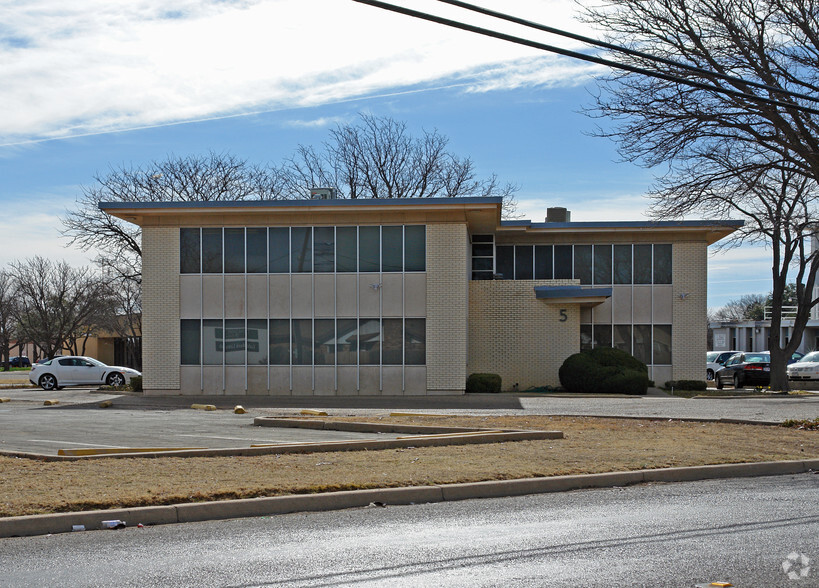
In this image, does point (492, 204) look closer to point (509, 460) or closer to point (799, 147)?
point (799, 147)

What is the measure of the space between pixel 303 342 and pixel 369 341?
2.26 meters

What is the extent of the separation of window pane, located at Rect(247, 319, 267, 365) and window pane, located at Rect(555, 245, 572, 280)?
1190 cm

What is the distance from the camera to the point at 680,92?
18.8 metres

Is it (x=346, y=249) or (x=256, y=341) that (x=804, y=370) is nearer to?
(x=346, y=249)

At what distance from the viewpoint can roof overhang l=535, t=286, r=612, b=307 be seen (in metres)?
30.3

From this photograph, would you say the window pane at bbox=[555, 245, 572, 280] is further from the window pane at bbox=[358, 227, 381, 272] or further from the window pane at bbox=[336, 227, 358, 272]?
the window pane at bbox=[336, 227, 358, 272]

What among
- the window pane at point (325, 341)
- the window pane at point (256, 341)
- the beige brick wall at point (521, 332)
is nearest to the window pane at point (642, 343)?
the beige brick wall at point (521, 332)

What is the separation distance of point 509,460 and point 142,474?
4.99 m

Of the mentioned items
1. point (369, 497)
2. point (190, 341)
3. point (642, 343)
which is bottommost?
point (369, 497)

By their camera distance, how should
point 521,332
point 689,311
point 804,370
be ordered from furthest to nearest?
point 804,370 → point 689,311 → point 521,332

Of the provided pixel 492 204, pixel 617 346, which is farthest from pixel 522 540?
pixel 617 346

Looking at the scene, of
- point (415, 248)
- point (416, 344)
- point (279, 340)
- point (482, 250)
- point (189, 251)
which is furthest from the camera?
point (482, 250)

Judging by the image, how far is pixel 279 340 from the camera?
96.8ft

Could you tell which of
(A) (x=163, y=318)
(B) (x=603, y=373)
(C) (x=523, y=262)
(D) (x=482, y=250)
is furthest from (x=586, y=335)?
(A) (x=163, y=318)
